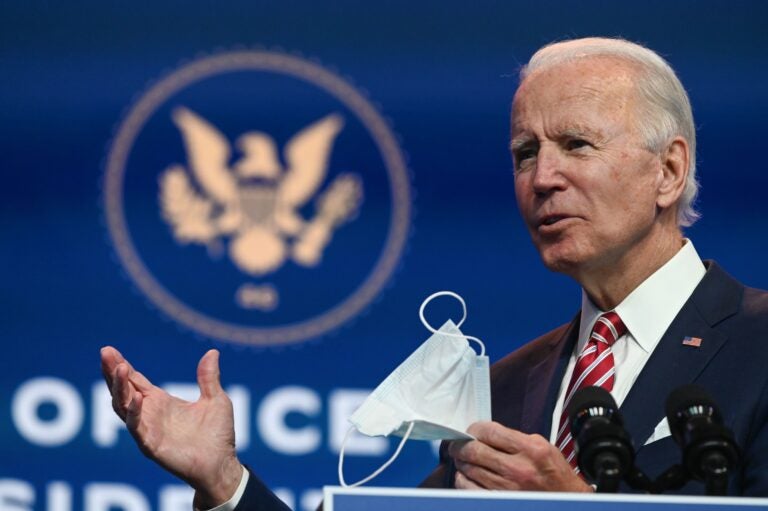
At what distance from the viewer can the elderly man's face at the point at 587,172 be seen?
2.35 metres

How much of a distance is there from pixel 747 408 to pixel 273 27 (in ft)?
7.34

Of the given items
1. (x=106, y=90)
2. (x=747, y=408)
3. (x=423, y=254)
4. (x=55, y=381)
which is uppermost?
(x=106, y=90)

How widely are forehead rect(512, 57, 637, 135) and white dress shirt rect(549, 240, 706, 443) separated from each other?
0.28 metres

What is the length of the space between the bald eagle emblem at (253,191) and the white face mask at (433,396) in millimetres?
1730

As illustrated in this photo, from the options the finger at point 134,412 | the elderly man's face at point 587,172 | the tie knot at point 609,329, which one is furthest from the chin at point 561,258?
the finger at point 134,412

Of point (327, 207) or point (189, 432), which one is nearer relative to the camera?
point (189, 432)

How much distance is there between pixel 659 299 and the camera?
2.39 meters

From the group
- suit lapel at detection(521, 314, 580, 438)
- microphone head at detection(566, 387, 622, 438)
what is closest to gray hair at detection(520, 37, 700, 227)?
suit lapel at detection(521, 314, 580, 438)

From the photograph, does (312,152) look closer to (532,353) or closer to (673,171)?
(532,353)

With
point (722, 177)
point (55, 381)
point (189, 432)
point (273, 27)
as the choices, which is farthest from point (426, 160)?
Answer: point (189, 432)

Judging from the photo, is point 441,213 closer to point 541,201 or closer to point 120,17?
point 120,17

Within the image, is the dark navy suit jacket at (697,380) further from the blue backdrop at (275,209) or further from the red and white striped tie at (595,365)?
the blue backdrop at (275,209)

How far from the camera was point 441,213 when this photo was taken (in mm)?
3885

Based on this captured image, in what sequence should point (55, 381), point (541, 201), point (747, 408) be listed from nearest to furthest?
point (747, 408) < point (541, 201) < point (55, 381)
